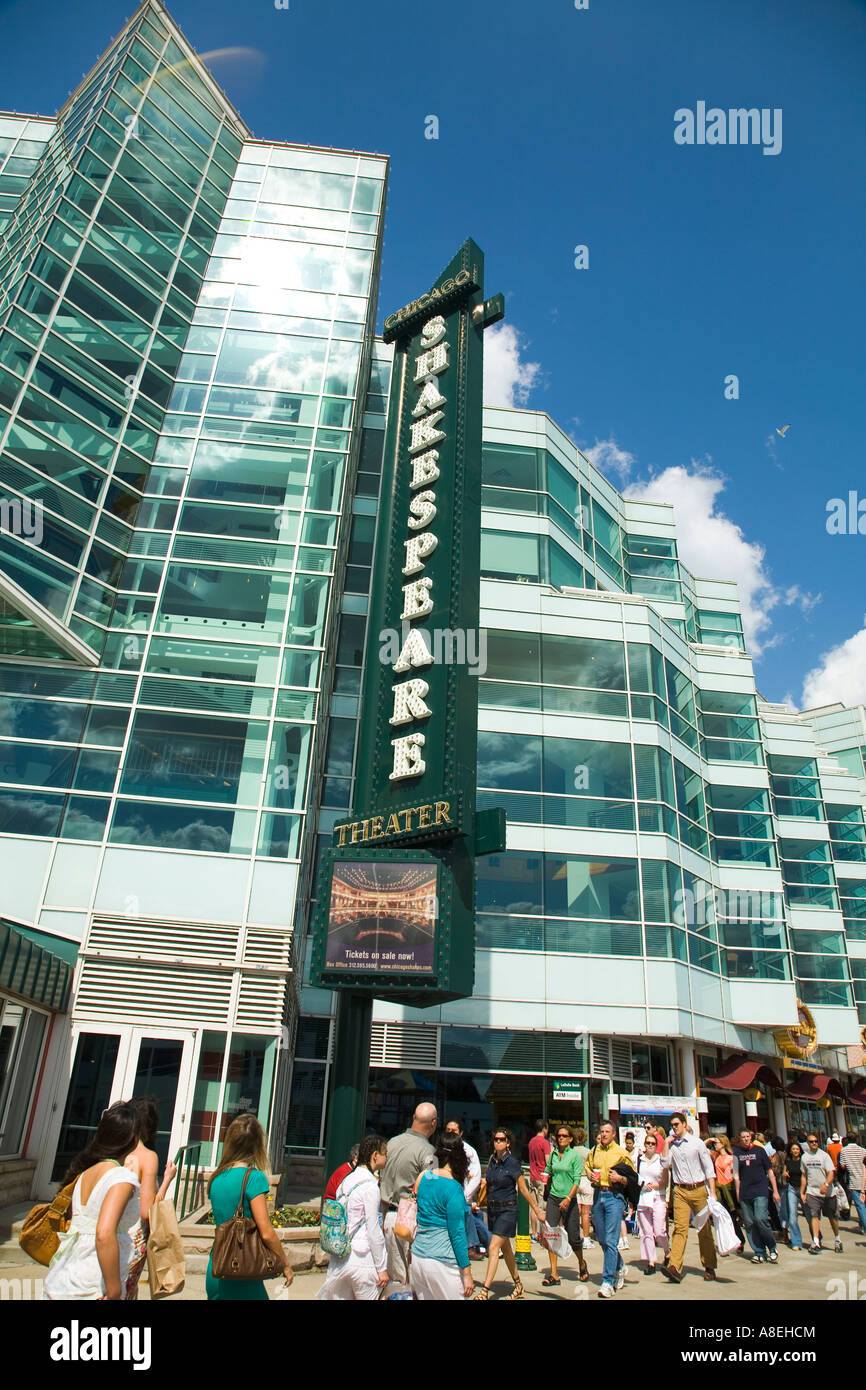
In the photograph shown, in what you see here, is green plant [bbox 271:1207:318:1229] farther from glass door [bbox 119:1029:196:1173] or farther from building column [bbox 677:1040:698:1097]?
building column [bbox 677:1040:698:1097]

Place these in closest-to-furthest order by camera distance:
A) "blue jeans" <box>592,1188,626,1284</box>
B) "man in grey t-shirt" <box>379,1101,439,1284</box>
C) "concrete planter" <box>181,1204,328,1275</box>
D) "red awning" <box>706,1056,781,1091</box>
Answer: "man in grey t-shirt" <box>379,1101,439,1284</box>
"blue jeans" <box>592,1188,626,1284</box>
"concrete planter" <box>181,1204,328,1275</box>
"red awning" <box>706,1056,781,1091</box>

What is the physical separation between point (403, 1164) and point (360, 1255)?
1.20 meters

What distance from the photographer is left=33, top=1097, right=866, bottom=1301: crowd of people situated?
4.76 metres

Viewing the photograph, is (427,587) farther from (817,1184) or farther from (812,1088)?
(812,1088)

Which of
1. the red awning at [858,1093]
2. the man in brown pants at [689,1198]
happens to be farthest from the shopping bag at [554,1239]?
the red awning at [858,1093]

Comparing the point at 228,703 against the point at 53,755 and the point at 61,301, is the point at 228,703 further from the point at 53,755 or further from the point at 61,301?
the point at 61,301

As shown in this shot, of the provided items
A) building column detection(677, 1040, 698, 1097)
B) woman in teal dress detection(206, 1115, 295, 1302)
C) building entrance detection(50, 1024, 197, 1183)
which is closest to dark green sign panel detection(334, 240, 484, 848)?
building entrance detection(50, 1024, 197, 1183)

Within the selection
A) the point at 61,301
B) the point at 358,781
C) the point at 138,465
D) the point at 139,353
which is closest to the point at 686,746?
the point at 358,781

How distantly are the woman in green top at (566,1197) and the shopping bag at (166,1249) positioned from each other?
18.6 ft

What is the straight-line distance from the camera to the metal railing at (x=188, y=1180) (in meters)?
13.0

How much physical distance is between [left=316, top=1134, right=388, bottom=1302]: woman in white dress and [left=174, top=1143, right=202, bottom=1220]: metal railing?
24.6ft

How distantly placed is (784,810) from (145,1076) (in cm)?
3312

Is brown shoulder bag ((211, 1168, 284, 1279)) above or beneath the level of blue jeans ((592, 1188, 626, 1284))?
above

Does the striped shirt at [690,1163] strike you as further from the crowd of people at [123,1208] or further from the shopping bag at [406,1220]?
the crowd of people at [123,1208]
